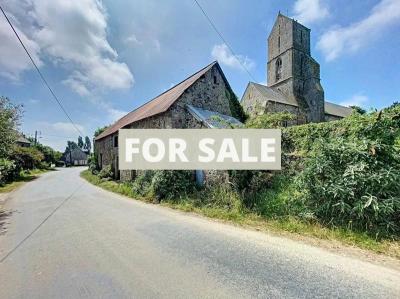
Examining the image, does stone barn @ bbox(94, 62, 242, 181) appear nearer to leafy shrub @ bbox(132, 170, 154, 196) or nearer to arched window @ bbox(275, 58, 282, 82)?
leafy shrub @ bbox(132, 170, 154, 196)

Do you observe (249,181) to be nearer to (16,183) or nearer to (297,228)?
(297,228)

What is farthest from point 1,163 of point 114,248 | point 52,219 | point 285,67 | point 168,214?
point 285,67

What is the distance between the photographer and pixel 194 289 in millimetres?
3395

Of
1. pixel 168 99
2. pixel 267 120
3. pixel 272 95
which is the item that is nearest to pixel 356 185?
pixel 267 120

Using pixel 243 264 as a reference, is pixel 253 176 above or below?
above

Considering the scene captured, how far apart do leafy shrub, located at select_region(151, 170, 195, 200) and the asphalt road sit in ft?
11.7

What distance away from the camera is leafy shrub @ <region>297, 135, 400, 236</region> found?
551 centimetres

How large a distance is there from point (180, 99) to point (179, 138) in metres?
2.60

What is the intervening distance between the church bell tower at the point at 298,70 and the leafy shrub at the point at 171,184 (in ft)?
89.4

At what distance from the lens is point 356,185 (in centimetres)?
591

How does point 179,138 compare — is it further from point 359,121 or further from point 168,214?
point 359,121

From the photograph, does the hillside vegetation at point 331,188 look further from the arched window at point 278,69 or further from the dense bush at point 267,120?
the arched window at point 278,69

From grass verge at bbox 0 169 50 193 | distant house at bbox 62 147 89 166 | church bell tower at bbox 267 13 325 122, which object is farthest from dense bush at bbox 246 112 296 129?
distant house at bbox 62 147 89 166

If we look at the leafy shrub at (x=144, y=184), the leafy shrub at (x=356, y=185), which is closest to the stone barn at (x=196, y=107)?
the leafy shrub at (x=144, y=184)
